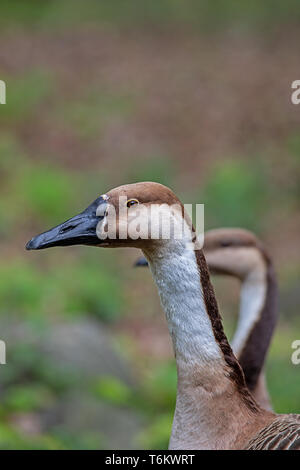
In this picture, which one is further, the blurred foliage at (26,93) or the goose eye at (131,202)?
the blurred foliage at (26,93)

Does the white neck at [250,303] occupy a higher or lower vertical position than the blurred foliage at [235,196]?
lower

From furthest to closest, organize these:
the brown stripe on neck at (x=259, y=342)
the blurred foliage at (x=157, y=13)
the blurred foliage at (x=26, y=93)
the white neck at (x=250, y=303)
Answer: the blurred foliage at (x=157, y=13) → the blurred foliage at (x=26, y=93) → the white neck at (x=250, y=303) → the brown stripe on neck at (x=259, y=342)

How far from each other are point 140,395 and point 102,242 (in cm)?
406

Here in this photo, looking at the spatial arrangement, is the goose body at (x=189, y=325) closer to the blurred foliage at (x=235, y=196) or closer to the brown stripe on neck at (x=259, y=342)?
the brown stripe on neck at (x=259, y=342)

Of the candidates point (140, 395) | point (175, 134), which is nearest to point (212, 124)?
point (175, 134)

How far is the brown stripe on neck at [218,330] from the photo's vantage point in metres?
3.32

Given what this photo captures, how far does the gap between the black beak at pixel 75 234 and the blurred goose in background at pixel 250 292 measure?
1460 millimetres

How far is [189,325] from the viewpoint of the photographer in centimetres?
334

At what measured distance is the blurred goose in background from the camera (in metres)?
4.81

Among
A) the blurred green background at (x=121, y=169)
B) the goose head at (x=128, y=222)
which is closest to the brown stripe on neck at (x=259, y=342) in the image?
the blurred green background at (x=121, y=169)

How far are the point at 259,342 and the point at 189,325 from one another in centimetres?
163

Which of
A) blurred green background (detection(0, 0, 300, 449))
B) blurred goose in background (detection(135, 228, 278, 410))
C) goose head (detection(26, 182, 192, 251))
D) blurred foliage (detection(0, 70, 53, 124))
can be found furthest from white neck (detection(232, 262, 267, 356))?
blurred foliage (detection(0, 70, 53, 124))

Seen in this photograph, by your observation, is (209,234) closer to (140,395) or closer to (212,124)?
(140,395)

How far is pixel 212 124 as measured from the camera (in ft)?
47.3
